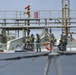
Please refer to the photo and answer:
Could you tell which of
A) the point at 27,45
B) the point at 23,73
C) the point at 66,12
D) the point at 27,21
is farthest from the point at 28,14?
the point at 23,73

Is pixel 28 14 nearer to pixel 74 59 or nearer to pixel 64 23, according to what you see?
pixel 64 23

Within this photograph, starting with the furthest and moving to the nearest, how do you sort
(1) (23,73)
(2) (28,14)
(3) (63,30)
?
(2) (28,14)
(3) (63,30)
(1) (23,73)

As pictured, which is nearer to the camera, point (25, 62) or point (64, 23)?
point (25, 62)

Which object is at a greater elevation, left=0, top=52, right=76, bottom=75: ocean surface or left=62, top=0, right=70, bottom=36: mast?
left=62, top=0, right=70, bottom=36: mast

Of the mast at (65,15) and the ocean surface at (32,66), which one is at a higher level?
the mast at (65,15)

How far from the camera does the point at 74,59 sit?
41.8 feet

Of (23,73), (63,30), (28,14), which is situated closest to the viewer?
(23,73)

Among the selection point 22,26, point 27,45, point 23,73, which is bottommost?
point 23,73

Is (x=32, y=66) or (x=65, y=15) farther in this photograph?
(x=65, y=15)

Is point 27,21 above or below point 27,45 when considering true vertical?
above

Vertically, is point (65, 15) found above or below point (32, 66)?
above

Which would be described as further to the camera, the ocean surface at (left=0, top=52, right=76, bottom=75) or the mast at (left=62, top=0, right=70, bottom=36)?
the mast at (left=62, top=0, right=70, bottom=36)

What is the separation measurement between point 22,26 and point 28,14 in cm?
130

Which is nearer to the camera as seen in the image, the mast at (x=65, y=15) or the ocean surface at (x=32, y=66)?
the ocean surface at (x=32, y=66)
